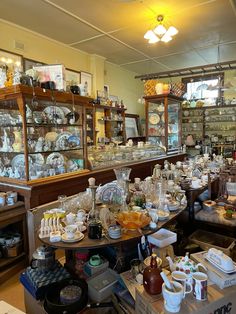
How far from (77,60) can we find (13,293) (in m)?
4.71

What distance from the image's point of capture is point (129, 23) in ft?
13.5

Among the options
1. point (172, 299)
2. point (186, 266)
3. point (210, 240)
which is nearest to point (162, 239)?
point (186, 266)

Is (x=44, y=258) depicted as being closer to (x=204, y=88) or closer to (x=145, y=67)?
(x=145, y=67)

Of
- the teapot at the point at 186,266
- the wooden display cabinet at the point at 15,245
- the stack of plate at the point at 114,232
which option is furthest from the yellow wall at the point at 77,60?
the teapot at the point at 186,266

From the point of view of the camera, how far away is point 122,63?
641cm

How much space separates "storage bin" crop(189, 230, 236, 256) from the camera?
235 cm

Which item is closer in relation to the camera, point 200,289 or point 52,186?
point 200,289

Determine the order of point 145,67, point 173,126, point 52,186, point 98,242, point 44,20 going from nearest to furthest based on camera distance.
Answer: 1. point 98,242
2. point 52,186
3. point 44,20
4. point 173,126
5. point 145,67

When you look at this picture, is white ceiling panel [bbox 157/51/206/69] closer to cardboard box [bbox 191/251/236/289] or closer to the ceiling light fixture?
the ceiling light fixture

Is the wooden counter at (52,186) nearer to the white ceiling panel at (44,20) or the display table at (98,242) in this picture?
the display table at (98,242)

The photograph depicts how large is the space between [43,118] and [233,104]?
17.9 ft

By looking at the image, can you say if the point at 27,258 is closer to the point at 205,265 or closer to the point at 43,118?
the point at 43,118

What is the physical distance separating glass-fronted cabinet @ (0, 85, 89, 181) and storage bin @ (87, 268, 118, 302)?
4.10 feet

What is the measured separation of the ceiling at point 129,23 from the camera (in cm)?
354
